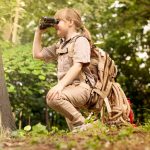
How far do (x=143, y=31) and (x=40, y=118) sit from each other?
4.38 meters

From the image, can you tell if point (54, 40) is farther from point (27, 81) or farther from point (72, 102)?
point (72, 102)

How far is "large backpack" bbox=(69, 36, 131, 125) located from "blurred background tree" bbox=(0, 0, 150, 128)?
6.45 feet

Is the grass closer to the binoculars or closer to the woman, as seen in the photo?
the woman

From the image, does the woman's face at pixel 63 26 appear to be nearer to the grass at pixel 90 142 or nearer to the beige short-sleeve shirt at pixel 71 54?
the beige short-sleeve shirt at pixel 71 54

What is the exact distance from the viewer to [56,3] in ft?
35.8

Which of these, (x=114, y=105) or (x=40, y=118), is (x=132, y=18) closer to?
(x=40, y=118)

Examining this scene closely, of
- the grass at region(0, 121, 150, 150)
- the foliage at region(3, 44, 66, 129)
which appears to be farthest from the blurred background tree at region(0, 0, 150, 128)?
the grass at region(0, 121, 150, 150)

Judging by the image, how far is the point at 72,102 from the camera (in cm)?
587

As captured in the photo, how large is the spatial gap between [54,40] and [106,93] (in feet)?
28.0

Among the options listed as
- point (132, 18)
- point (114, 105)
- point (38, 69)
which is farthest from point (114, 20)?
point (114, 105)

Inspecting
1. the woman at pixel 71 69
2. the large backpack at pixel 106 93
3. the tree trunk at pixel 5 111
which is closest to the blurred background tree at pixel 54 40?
the tree trunk at pixel 5 111

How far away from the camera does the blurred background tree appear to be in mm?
10492

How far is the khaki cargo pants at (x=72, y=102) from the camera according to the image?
18.8ft

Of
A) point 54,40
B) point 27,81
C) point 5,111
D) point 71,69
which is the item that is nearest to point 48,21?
point 71,69
